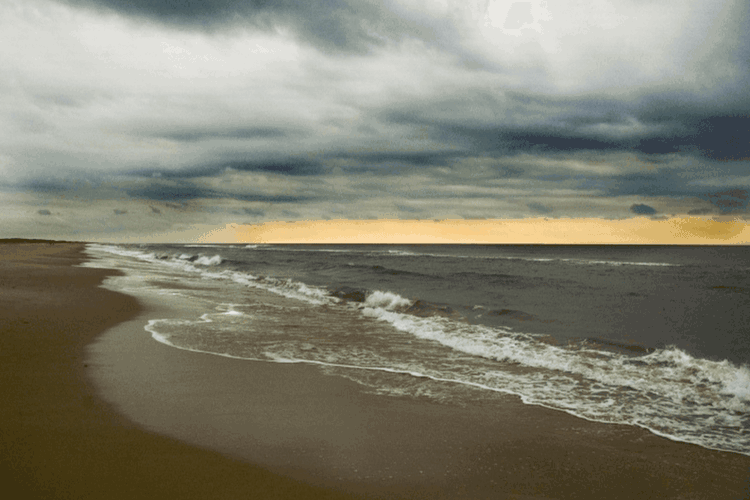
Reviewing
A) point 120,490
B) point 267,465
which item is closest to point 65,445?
point 120,490

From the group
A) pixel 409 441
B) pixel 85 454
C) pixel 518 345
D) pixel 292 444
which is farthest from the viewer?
pixel 518 345

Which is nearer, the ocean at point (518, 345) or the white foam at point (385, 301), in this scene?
the ocean at point (518, 345)

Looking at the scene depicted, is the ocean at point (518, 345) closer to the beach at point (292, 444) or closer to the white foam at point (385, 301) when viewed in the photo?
the white foam at point (385, 301)

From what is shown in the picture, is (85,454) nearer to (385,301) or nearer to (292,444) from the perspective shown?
(292,444)

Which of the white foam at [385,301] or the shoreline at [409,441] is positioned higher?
the shoreline at [409,441]

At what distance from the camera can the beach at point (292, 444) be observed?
3625 millimetres

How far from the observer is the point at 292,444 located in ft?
14.5

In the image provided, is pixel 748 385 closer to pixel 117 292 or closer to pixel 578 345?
pixel 578 345

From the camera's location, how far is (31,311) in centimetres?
1108

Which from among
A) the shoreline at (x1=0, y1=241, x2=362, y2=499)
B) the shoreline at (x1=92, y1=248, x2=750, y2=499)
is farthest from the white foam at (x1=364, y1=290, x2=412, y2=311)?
the shoreline at (x1=0, y1=241, x2=362, y2=499)

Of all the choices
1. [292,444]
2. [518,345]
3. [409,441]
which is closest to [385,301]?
[518,345]

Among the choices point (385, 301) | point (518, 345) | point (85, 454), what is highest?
point (85, 454)

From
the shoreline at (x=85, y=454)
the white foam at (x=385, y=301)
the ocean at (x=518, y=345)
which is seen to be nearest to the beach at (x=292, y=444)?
the shoreline at (x=85, y=454)

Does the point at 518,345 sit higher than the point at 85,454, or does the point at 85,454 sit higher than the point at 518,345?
the point at 85,454
